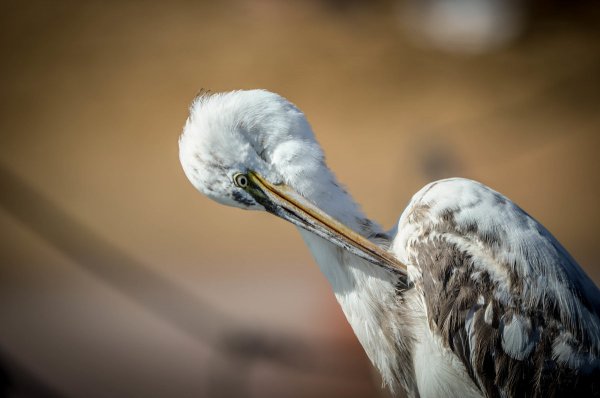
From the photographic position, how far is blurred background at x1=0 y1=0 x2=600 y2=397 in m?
5.89

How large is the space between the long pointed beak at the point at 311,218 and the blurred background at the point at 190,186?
251 cm

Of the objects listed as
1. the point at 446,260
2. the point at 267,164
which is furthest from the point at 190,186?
the point at 446,260

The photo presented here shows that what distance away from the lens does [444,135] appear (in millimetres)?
7871

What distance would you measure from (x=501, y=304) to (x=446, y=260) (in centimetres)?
25

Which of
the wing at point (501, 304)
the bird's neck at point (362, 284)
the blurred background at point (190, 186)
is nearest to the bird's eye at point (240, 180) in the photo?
the bird's neck at point (362, 284)

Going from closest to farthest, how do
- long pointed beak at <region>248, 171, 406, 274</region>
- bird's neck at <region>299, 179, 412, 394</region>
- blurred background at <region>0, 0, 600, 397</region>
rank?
long pointed beak at <region>248, 171, 406, 274</region> → bird's neck at <region>299, 179, 412, 394</region> → blurred background at <region>0, 0, 600, 397</region>

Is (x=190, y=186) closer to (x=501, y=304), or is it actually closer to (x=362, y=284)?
(x=362, y=284)

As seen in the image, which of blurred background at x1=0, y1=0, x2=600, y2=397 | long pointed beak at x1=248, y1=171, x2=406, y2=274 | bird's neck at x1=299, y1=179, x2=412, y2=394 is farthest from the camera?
blurred background at x1=0, y1=0, x2=600, y2=397

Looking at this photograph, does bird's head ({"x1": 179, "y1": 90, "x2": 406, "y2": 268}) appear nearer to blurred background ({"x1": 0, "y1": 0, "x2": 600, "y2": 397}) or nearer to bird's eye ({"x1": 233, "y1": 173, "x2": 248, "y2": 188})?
bird's eye ({"x1": 233, "y1": 173, "x2": 248, "y2": 188})

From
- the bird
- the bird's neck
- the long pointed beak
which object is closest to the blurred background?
the bird's neck

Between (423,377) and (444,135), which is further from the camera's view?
(444,135)

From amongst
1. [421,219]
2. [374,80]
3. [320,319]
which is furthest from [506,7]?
[421,219]

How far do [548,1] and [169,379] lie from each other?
681cm

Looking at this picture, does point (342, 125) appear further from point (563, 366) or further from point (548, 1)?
point (563, 366)
